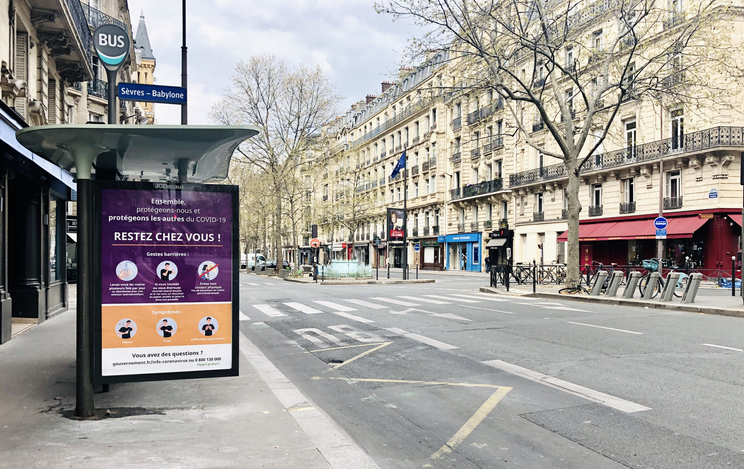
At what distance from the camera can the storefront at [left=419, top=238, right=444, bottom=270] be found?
5434cm

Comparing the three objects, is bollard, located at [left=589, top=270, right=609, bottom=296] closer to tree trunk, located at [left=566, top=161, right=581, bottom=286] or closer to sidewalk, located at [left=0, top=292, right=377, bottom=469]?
tree trunk, located at [left=566, top=161, right=581, bottom=286]

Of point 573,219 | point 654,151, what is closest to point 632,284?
point 573,219

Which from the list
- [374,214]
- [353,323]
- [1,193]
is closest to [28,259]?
[1,193]

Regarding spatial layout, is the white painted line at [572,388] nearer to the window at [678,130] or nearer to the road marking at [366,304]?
the road marking at [366,304]

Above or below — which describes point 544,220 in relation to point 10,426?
above

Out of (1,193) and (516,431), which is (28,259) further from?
(516,431)

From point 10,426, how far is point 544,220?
38.6m

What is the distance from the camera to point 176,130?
4391 millimetres

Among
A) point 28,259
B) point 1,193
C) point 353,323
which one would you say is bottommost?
point 353,323

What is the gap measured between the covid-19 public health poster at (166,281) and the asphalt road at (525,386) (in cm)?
153

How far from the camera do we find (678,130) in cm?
2925

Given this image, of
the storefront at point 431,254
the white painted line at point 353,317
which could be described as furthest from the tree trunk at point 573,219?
the storefront at point 431,254

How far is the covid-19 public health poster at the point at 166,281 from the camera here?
489 cm

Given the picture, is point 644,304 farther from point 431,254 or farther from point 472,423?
point 431,254
